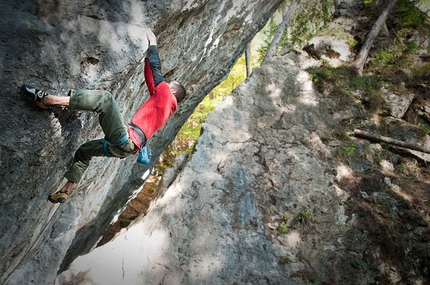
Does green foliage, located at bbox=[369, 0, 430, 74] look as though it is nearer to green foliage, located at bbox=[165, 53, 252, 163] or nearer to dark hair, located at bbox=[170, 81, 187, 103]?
green foliage, located at bbox=[165, 53, 252, 163]

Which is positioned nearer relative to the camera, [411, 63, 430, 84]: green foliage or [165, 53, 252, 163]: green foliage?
[411, 63, 430, 84]: green foliage

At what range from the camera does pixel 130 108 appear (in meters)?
5.56

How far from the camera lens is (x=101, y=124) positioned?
11.8 ft

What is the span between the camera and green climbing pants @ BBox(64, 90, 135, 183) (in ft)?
10.5

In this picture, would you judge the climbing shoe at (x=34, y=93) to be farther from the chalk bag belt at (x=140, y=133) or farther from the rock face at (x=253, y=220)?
the rock face at (x=253, y=220)

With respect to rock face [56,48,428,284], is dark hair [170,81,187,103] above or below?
above

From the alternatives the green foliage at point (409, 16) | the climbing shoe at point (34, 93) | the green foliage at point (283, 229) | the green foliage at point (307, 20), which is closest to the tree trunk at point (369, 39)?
the green foliage at point (409, 16)

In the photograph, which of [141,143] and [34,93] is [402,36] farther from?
[34,93]

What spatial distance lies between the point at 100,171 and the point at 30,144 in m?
2.91

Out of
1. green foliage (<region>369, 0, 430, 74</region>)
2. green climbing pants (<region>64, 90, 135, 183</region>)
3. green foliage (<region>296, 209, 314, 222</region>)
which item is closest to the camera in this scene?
green climbing pants (<region>64, 90, 135, 183</region>)

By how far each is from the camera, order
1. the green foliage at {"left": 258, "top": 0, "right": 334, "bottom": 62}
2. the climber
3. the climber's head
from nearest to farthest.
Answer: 1. the climber
2. the climber's head
3. the green foliage at {"left": 258, "top": 0, "right": 334, "bottom": 62}

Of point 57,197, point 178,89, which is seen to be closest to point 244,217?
point 178,89

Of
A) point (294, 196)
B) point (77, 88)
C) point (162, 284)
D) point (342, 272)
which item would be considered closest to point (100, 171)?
point (162, 284)

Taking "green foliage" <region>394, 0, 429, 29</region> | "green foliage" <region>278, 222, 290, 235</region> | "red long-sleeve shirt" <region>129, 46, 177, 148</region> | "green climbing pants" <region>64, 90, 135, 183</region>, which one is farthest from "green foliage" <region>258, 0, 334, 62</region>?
"green climbing pants" <region>64, 90, 135, 183</region>
